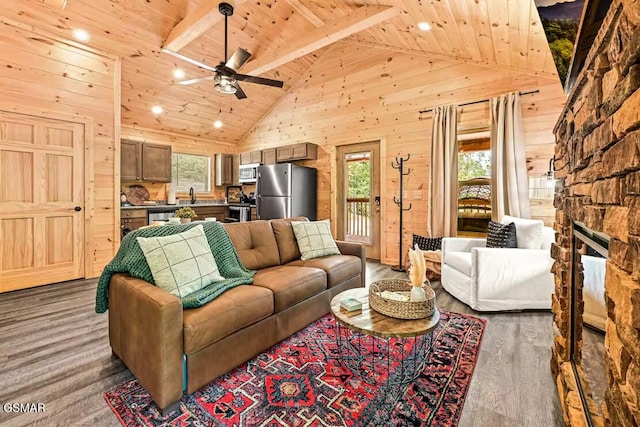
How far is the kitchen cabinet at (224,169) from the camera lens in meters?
6.88

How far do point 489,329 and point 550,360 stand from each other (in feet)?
1.71

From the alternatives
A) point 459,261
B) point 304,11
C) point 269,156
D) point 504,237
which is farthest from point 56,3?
point 504,237

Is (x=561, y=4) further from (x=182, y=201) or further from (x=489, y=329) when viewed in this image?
(x=182, y=201)

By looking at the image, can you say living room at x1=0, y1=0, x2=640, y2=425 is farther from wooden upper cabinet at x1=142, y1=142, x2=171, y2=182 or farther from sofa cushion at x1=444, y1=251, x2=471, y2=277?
sofa cushion at x1=444, y1=251, x2=471, y2=277

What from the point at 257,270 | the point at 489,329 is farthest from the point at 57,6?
the point at 489,329

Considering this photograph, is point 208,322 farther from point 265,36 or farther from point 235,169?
point 235,169

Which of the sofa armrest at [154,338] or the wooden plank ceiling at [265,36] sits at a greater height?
the wooden plank ceiling at [265,36]

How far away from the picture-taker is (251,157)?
6453 mm

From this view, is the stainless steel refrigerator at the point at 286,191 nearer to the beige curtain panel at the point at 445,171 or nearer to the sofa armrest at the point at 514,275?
the beige curtain panel at the point at 445,171

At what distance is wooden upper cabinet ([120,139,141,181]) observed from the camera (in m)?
5.17

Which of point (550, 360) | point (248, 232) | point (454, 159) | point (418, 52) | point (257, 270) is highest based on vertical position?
point (418, 52)

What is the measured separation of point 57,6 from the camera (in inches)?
131

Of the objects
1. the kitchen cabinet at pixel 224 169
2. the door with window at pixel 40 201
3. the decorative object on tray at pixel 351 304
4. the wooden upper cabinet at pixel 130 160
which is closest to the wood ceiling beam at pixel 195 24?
the door with window at pixel 40 201

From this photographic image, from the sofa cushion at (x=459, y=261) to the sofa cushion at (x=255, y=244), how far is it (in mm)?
1866
